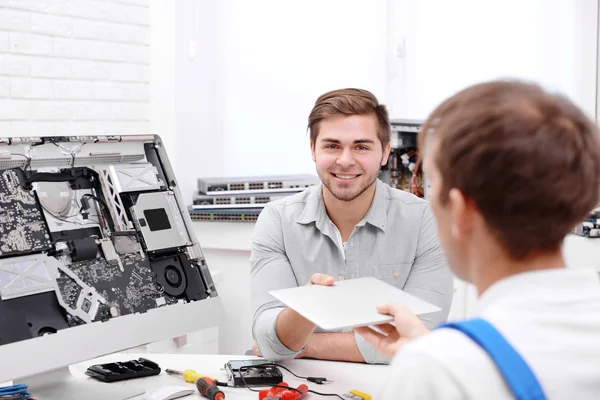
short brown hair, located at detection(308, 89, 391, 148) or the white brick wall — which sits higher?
the white brick wall

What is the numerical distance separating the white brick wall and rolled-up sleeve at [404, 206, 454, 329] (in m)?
1.58

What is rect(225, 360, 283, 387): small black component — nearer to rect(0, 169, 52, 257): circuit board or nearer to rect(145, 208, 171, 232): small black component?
rect(145, 208, 171, 232): small black component

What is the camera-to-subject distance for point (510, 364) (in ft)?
2.46

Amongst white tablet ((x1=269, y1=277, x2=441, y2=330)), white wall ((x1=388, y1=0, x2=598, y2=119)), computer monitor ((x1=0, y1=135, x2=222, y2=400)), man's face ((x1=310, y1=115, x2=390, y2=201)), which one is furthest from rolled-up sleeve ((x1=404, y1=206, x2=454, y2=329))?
white wall ((x1=388, y1=0, x2=598, y2=119))

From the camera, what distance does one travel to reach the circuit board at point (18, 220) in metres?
1.46

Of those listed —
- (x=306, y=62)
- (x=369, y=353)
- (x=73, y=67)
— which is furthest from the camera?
(x=306, y=62)

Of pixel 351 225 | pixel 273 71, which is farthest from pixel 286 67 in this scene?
pixel 351 225

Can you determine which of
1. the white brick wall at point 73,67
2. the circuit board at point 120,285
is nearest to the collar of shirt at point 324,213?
the circuit board at point 120,285

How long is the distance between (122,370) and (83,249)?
0.35 meters

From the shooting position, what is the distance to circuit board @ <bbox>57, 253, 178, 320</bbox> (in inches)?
59.6

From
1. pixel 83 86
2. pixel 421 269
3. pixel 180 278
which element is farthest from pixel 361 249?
pixel 83 86

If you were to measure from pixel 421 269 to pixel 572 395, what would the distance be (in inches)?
51.6

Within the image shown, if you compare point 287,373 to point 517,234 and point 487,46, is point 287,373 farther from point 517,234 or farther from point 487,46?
point 487,46

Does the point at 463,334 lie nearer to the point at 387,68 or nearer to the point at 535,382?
the point at 535,382
